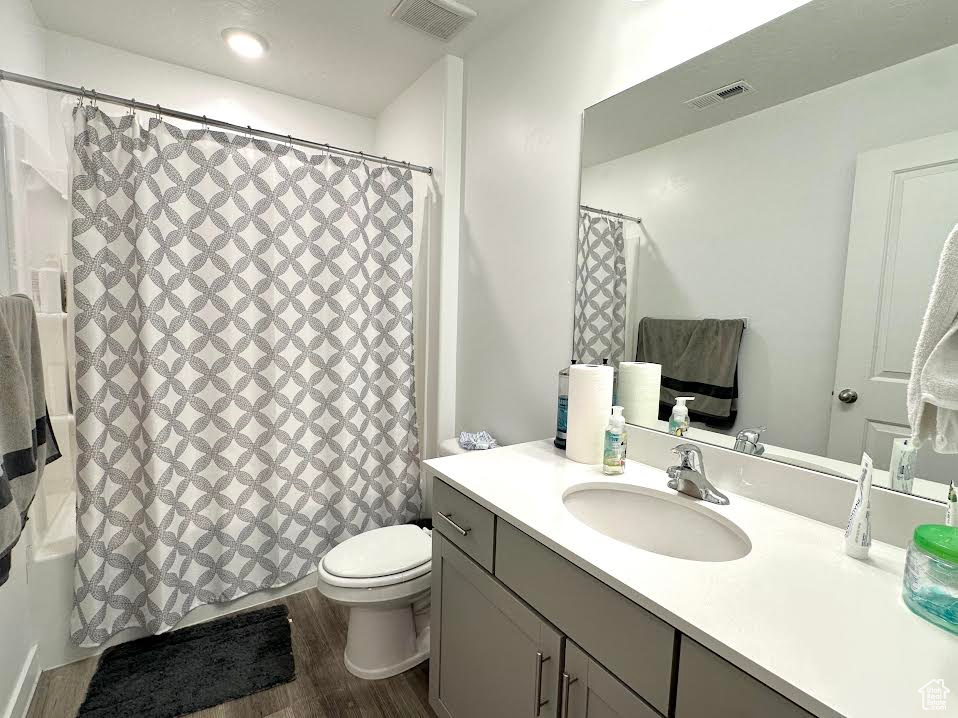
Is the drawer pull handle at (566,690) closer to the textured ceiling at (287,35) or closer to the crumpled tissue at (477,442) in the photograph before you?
the crumpled tissue at (477,442)

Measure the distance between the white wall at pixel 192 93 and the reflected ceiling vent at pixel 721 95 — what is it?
2.06 meters

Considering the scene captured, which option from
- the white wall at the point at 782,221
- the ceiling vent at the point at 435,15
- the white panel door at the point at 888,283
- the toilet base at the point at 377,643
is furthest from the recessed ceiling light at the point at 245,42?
the toilet base at the point at 377,643

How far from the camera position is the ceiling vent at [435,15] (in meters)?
1.69

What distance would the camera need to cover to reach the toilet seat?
1570mm

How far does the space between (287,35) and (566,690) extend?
2.47 metres

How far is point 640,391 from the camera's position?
143 centimetres

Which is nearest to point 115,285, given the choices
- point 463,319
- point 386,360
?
point 386,360

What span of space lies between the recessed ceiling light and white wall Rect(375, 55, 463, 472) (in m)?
0.70

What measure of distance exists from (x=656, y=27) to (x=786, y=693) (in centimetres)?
154

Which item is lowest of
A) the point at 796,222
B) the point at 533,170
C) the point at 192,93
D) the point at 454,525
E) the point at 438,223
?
the point at 454,525

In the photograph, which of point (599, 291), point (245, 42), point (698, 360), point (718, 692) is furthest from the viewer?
point (245, 42)

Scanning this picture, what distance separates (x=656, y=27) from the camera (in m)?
1.29

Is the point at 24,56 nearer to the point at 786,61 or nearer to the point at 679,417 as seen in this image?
the point at 786,61

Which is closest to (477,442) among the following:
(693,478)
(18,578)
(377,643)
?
(377,643)
